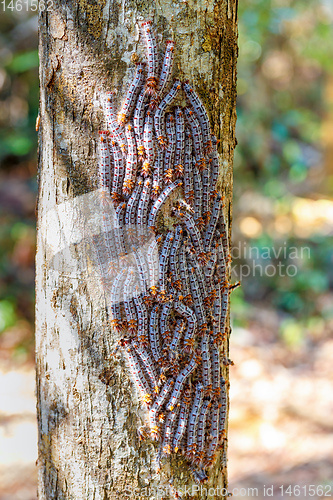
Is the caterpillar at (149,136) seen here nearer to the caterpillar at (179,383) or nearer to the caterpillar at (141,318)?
the caterpillar at (141,318)

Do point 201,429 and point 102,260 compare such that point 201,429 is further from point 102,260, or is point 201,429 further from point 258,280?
point 258,280

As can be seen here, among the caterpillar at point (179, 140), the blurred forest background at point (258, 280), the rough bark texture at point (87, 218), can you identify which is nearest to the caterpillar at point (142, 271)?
the rough bark texture at point (87, 218)

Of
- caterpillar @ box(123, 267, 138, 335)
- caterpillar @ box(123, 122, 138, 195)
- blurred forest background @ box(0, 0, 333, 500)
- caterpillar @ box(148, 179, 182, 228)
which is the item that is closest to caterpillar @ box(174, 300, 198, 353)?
caterpillar @ box(123, 267, 138, 335)

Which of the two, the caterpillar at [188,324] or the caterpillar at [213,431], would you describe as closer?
the caterpillar at [188,324]

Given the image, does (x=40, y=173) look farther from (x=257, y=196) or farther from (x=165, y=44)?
(x=257, y=196)

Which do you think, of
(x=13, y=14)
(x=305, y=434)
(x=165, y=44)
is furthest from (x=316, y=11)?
(x=165, y=44)

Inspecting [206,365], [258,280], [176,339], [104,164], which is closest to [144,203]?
[104,164]
